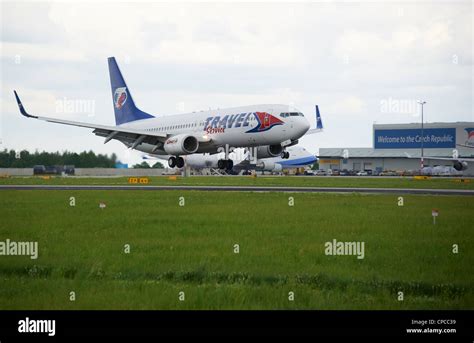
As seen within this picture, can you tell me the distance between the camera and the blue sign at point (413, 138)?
156 metres

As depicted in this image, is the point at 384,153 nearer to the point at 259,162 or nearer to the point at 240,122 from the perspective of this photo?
the point at 259,162

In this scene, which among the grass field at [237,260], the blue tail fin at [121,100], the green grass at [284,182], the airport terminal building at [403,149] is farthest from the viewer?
the airport terminal building at [403,149]

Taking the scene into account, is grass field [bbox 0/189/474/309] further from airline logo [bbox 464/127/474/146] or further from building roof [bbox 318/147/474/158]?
airline logo [bbox 464/127/474/146]

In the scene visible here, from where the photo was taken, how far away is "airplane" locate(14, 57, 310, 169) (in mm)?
61312

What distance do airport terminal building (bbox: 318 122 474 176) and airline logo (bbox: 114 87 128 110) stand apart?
250ft

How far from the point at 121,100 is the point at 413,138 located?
297 ft

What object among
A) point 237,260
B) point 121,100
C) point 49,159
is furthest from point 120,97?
point 237,260

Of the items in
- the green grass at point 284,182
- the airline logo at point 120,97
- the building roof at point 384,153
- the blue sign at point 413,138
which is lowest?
the green grass at point 284,182

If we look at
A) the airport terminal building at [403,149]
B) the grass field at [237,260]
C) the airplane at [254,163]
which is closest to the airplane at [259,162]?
the airplane at [254,163]

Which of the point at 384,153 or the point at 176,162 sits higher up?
the point at 384,153

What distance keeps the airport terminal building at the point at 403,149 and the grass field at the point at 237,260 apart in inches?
4857

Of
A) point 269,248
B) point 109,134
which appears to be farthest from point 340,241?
point 109,134

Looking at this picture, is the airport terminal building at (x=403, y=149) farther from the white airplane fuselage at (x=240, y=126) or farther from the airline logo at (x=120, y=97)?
the white airplane fuselage at (x=240, y=126)

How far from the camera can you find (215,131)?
6681 centimetres
